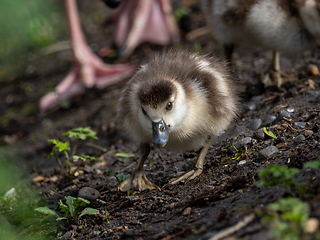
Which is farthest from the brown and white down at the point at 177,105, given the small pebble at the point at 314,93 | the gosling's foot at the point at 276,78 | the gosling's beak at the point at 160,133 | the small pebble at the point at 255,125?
the gosling's foot at the point at 276,78

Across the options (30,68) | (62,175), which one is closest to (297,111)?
(62,175)

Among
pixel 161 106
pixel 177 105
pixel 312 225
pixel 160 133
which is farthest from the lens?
pixel 177 105

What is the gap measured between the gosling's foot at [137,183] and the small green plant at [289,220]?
4.68 feet

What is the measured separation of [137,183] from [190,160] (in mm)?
654

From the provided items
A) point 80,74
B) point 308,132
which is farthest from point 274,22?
point 80,74

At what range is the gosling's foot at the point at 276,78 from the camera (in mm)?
4015

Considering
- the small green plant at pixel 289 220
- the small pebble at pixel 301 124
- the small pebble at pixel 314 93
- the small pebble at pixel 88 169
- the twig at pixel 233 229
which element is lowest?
the small pebble at pixel 314 93

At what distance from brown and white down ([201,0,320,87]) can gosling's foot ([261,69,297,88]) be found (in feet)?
0.11

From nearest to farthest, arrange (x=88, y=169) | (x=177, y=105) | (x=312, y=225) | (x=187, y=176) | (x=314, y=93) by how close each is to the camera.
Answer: (x=312, y=225), (x=177, y=105), (x=187, y=176), (x=314, y=93), (x=88, y=169)

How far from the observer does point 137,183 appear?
111 inches

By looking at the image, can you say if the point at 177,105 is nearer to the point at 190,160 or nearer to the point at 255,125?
the point at 190,160

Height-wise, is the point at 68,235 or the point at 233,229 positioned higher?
the point at 233,229

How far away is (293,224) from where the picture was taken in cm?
138

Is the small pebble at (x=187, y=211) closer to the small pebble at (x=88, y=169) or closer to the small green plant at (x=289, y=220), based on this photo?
the small green plant at (x=289, y=220)
